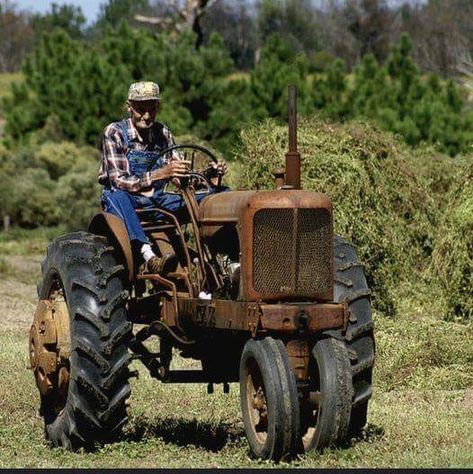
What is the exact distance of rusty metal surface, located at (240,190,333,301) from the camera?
26.2 feet

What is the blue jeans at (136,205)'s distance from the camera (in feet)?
29.7

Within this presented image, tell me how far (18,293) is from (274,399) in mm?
13314

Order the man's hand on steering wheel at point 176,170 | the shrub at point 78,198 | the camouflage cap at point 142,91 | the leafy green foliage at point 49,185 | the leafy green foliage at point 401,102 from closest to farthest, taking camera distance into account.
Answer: the man's hand on steering wheel at point 176,170 → the camouflage cap at point 142,91 → the leafy green foliage at point 401,102 → the shrub at point 78,198 → the leafy green foliage at point 49,185

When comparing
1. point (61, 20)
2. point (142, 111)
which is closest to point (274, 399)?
point (142, 111)

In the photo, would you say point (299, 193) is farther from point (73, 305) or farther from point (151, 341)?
point (151, 341)

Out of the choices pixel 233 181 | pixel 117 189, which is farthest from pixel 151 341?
pixel 117 189

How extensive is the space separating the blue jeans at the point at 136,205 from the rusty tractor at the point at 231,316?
0.20 feet

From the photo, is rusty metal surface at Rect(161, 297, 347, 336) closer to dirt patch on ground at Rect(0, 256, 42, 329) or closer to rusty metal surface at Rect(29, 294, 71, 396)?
rusty metal surface at Rect(29, 294, 71, 396)

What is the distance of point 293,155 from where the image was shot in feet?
27.0

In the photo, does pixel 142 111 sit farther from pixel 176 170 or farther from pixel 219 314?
pixel 219 314

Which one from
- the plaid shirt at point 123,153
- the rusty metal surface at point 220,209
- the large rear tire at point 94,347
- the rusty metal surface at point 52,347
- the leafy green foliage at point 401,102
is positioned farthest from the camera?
the leafy green foliage at point 401,102

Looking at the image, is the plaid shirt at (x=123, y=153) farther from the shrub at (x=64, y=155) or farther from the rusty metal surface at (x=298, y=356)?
the shrub at (x=64, y=155)

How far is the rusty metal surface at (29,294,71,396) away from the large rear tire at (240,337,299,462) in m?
1.67

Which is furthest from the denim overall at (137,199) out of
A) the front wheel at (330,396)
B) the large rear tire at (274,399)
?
the front wheel at (330,396)
